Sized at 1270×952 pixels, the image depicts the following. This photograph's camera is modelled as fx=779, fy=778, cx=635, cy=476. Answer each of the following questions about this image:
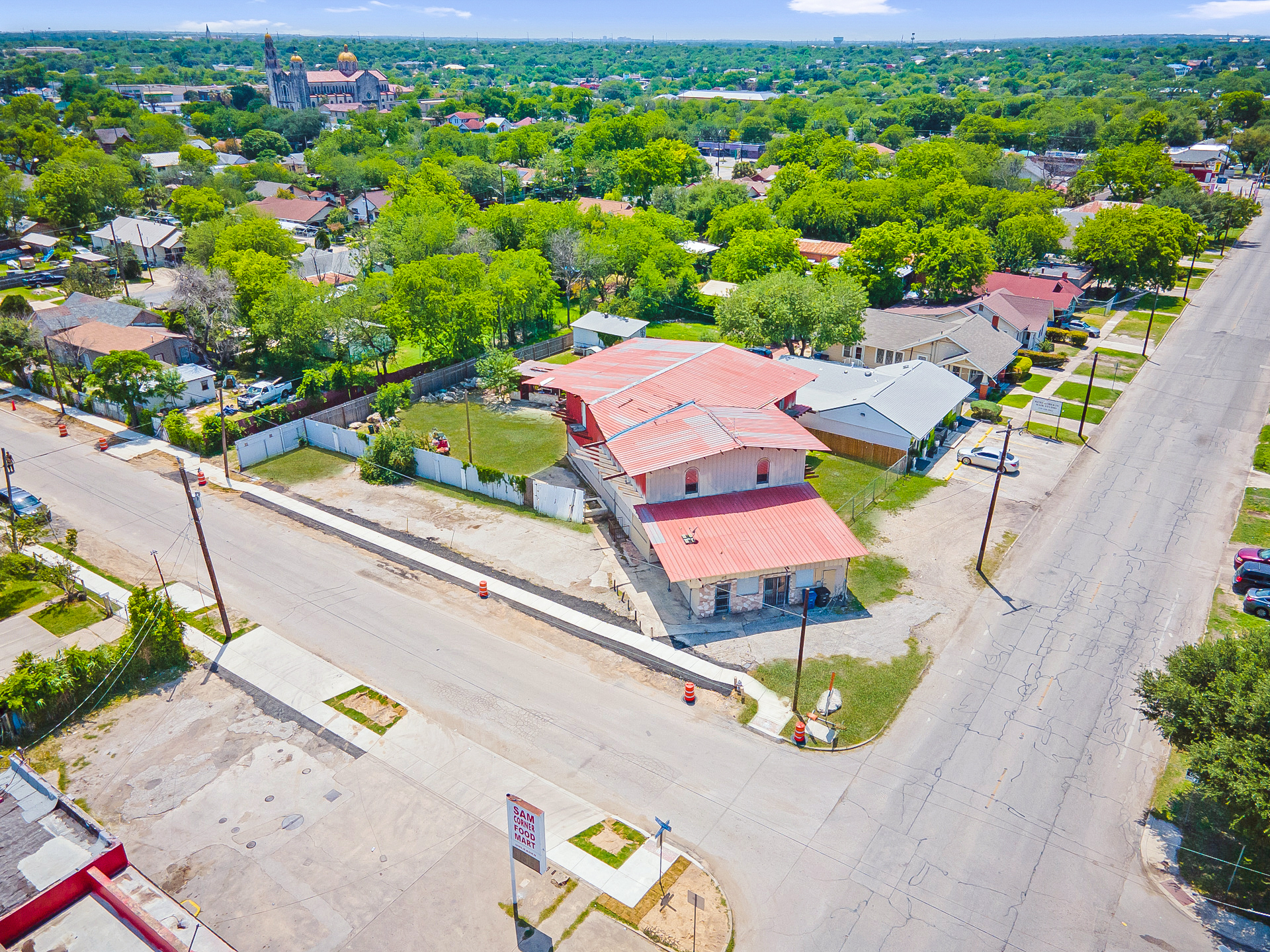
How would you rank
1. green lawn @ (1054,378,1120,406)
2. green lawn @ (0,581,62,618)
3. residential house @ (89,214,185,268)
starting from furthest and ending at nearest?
residential house @ (89,214,185,268)
green lawn @ (1054,378,1120,406)
green lawn @ (0,581,62,618)

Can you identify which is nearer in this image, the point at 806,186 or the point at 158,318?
the point at 158,318

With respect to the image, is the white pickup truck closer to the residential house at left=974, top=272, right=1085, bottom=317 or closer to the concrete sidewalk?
the concrete sidewalk

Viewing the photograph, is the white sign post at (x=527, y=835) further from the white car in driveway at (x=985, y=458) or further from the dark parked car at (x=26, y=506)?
the white car in driveway at (x=985, y=458)

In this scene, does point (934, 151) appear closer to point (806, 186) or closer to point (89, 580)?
point (806, 186)

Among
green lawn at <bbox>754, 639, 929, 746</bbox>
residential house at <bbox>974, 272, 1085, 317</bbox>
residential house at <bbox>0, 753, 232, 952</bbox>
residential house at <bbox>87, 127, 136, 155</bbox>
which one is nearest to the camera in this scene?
residential house at <bbox>0, 753, 232, 952</bbox>

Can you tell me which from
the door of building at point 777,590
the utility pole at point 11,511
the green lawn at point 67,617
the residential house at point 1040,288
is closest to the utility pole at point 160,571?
the green lawn at point 67,617

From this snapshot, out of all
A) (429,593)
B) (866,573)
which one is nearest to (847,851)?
(866,573)

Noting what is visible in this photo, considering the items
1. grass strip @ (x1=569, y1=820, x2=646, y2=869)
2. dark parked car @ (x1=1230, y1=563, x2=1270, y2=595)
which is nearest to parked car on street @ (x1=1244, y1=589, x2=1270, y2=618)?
dark parked car @ (x1=1230, y1=563, x2=1270, y2=595)
